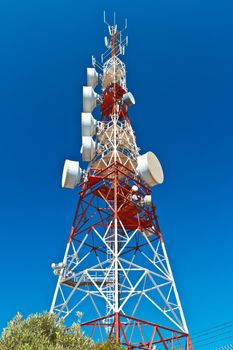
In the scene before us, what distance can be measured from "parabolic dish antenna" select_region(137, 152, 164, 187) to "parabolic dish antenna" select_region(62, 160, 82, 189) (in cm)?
454

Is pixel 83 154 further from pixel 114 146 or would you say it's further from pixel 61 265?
pixel 61 265

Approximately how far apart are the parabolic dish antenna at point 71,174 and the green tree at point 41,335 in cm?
1348

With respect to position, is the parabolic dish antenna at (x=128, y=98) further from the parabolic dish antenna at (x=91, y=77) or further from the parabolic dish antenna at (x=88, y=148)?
the parabolic dish antenna at (x=88, y=148)

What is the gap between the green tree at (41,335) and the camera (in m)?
15.6

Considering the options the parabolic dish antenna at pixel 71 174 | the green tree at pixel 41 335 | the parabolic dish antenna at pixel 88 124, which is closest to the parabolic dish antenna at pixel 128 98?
the parabolic dish antenna at pixel 88 124

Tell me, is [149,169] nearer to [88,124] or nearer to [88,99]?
[88,124]

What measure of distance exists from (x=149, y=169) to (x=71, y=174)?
18.8 feet

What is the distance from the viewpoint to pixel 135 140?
1353 inches

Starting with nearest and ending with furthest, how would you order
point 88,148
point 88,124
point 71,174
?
1. point 71,174
2. point 88,148
3. point 88,124

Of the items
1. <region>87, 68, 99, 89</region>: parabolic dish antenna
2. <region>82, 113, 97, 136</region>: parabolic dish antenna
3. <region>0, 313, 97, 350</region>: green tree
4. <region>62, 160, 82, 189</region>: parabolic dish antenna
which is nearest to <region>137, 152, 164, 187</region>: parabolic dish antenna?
<region>62, 160, 82, 189</region>: parabolic dish antenna

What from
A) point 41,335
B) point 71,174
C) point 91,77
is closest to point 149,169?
point 71,174

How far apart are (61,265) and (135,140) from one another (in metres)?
12.6

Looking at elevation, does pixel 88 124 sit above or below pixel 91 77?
Result: below

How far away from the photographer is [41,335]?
16562 mm
